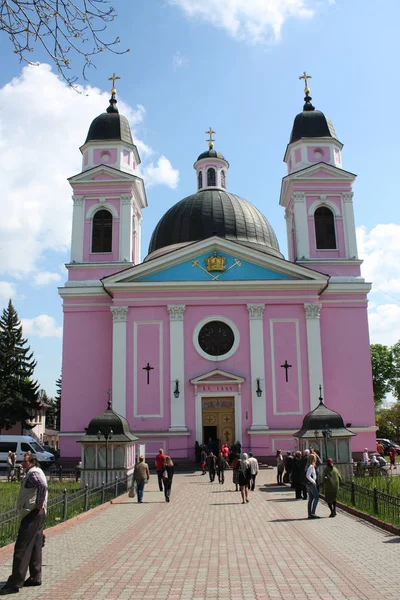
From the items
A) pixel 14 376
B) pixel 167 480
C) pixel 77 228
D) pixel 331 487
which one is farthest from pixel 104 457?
pixel 14 376

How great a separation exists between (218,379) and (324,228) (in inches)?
436

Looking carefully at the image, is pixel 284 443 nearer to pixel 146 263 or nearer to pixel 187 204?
pixel 146 263

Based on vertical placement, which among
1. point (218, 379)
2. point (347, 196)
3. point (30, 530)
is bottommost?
point (30, 530)

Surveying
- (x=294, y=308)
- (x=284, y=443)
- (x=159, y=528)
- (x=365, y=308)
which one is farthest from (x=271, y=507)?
(x=365, y=308)

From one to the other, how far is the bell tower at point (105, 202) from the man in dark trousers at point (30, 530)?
25705 millimetres

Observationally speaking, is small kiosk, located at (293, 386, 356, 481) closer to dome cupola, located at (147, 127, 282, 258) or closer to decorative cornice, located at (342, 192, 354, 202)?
dome cupola, located at (147, 127, 282, 258)

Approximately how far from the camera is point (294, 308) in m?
32.2

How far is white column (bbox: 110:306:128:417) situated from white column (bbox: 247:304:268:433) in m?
6.58

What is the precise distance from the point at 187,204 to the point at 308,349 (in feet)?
44.6

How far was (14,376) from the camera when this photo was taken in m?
52.8

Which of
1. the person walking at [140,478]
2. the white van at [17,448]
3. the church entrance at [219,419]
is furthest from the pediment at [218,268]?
the person walking at [140,478]

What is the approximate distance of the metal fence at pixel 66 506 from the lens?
1138 cm

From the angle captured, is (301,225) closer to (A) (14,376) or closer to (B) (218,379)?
(B) (218,379)

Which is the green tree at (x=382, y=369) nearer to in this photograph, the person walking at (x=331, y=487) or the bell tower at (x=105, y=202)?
the bell tower at (x=105, y=202)
